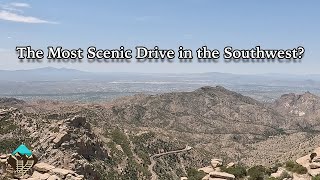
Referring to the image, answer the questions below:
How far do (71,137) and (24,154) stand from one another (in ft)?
340

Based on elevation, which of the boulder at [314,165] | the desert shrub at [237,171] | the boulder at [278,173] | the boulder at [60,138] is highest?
the boulder at [314,165]

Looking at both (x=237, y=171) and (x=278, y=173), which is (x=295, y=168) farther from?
(x=237, y=171)

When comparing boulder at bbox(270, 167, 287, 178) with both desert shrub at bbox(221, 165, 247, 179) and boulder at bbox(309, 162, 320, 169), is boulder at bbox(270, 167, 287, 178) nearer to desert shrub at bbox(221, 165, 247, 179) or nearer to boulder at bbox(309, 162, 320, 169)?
boulder at bbox(309, 162, 320, 169)

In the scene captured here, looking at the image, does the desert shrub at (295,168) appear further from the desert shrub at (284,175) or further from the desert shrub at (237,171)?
the desert shrub at (237,171)

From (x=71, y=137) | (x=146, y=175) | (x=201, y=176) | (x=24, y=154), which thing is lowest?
(x=146, y=175)

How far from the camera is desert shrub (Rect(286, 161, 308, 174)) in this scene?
5553cm

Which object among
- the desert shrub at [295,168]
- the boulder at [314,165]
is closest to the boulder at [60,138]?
the desert shrub at [295,168]

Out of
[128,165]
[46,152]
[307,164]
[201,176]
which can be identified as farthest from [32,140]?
[307,164]

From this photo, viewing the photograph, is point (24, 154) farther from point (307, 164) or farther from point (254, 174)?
point (307, 164)

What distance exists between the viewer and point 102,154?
17088 centimetres

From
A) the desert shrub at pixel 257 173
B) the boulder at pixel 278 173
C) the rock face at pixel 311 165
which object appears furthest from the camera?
the desert shrub at pixel 257 173

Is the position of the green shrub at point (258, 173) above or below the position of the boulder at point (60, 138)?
above

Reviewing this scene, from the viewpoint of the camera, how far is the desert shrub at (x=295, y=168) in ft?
182

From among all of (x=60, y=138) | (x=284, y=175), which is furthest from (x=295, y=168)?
(x=60, y=138)
